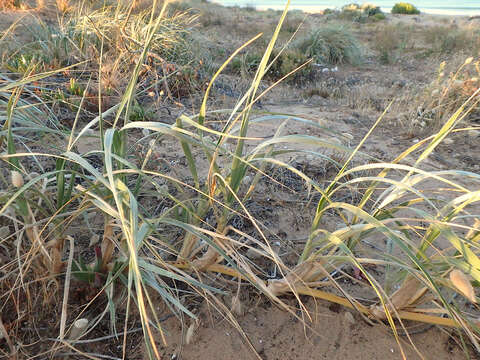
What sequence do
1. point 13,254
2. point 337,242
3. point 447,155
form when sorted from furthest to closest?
point 447,155, point 13,254, point 337,242

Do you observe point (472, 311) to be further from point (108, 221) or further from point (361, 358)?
point (108, 221)

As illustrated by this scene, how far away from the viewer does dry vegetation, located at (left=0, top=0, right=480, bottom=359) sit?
0.90 meters

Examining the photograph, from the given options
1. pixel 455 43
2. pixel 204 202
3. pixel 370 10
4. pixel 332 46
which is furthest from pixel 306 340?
pixel 370 10

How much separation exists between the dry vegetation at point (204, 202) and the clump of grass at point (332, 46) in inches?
66.4

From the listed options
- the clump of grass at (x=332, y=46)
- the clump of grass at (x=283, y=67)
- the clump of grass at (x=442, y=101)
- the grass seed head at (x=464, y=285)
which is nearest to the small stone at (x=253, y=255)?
the grass seed head at (x=464, y=285)

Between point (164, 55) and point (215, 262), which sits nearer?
point (215, 262)

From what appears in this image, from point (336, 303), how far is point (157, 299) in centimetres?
60

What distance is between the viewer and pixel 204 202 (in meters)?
1.12

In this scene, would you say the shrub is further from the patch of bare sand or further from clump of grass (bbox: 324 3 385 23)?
the patch of bare sand

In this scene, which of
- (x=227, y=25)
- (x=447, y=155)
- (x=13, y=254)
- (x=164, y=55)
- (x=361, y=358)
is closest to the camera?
(x=361, y=358)

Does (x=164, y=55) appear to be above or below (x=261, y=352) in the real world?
above

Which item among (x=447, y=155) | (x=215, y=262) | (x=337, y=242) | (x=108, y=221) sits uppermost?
(x=337, y=242)

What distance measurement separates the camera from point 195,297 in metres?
1.21

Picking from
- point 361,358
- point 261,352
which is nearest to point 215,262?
point 261,352
